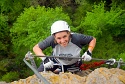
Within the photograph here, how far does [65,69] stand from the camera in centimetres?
490

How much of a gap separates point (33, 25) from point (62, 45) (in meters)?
6.35

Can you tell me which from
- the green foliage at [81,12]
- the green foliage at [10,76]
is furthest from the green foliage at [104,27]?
the green foliage at [10,76]

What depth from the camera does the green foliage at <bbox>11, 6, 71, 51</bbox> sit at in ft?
36.1

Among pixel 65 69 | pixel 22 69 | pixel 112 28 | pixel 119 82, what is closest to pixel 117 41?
pixel 112 28

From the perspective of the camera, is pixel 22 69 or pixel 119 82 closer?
pixel 119 82

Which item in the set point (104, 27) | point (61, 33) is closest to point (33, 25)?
point (104, 27)

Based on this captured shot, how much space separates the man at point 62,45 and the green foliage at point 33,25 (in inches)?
233

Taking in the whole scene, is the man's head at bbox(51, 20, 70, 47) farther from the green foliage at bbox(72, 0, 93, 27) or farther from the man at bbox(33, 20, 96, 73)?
the green foliage at bbox(72, 0, 93, 27)

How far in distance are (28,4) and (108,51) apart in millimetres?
3467

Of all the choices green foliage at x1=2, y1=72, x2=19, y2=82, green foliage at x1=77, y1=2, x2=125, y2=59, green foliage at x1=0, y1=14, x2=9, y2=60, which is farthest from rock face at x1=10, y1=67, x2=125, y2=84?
green foliage at x1=0, y1=14, x2=9, y2=60

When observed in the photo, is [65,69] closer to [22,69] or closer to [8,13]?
[22,69]

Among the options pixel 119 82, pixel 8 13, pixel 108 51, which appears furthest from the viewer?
pixel 8 13

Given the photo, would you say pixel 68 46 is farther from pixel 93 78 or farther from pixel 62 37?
pixel 93 78

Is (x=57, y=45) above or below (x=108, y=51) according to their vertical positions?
above
